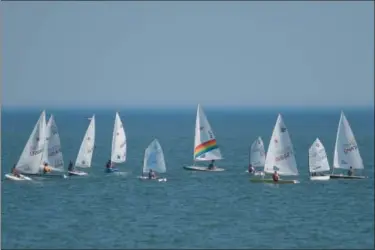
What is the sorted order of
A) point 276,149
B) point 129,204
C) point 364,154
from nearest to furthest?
1. point 129,204
2. point 276,149
3. point 364,154

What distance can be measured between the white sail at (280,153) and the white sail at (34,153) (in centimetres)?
2282

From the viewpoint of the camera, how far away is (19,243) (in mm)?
62344

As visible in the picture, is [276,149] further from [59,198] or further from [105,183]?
[59,198]

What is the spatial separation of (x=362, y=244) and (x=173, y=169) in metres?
52.8

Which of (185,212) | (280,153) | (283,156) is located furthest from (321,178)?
(185,212)

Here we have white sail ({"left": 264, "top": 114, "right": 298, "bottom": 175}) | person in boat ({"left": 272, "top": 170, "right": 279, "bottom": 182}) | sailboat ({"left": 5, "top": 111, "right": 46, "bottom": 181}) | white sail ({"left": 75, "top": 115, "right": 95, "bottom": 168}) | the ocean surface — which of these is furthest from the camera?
white sail ({"left": 75, "top": 115, "right": 95, "bottom": 168})

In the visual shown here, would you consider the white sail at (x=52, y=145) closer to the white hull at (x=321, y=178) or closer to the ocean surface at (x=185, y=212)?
the ocean surface at (x=185, y=212)

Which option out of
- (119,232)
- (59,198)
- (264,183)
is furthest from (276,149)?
(119,232)

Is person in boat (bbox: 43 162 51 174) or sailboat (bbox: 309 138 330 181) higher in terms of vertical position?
sailboat (bbox: 309 138 330 181)

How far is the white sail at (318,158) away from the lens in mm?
99188

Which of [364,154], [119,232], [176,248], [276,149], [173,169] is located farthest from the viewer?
[364,154]

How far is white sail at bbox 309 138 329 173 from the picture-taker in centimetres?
9919

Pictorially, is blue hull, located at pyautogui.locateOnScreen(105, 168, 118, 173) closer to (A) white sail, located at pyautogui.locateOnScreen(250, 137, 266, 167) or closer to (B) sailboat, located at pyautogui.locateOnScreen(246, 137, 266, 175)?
(B) sailboat, located at pyautogui.locateOnScreen(246, 137, 266, 175)

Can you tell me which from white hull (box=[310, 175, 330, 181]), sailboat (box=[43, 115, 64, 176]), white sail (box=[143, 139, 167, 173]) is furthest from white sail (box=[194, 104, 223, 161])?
sailboat (box=[43, 115, 64, 176])
